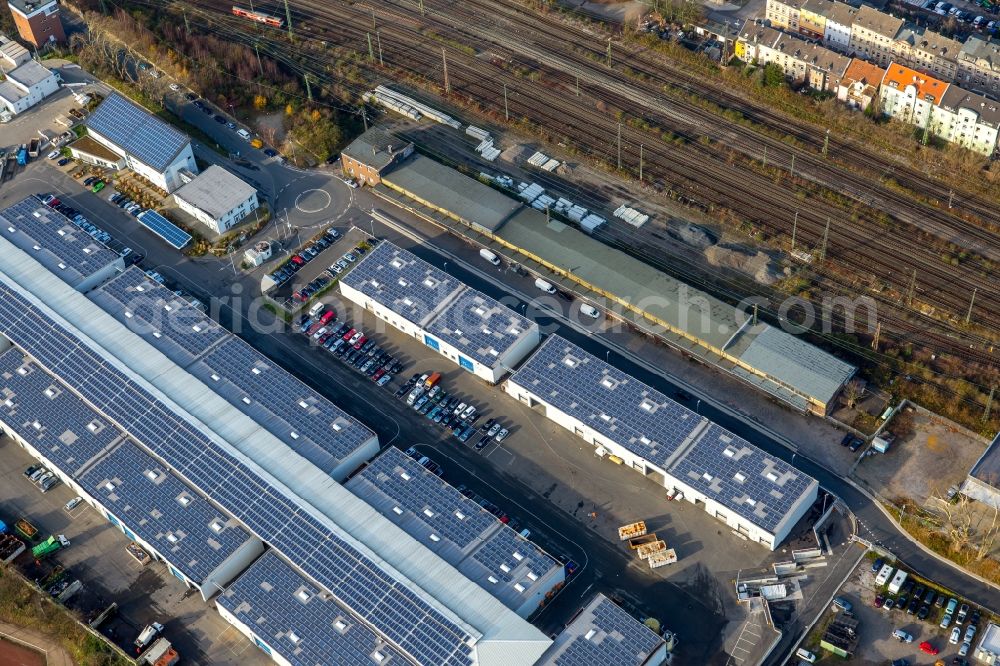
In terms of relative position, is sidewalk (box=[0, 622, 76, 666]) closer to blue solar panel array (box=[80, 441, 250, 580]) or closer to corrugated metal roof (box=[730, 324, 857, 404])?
blue solar panel array (box=[80, 441, 250, 580])

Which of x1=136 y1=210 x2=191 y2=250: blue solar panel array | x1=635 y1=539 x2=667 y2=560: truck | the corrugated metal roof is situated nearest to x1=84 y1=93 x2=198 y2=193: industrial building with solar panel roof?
x1=136 y1=210 x2=191 y2=250: blue solar panel array

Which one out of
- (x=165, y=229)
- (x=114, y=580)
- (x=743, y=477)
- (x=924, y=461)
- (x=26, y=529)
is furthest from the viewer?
(x=165, y=229)

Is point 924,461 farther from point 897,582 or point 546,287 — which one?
point 546,287

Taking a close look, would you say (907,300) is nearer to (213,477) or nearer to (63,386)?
(213,477)

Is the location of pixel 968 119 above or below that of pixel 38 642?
above

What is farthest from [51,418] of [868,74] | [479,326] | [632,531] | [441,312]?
[868,74]

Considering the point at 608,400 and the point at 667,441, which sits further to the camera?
the point at 608,400

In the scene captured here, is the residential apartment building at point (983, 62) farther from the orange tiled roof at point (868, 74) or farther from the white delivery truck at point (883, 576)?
the white delivery truck at point (883, 576)

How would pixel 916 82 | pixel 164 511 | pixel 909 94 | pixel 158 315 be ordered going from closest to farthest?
pixel 164 511, pixel 158 315, pixel 916 82, pixel 909 94
